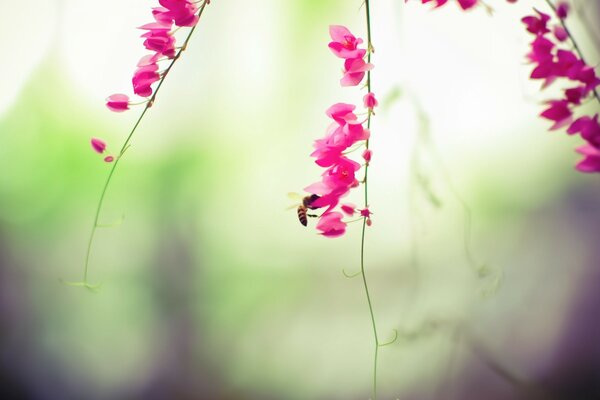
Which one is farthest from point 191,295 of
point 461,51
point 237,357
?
point 461,51

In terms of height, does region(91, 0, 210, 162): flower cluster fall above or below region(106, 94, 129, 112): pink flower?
above

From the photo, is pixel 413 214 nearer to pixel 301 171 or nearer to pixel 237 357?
pixel 301 171

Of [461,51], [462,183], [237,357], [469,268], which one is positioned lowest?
[237,357]

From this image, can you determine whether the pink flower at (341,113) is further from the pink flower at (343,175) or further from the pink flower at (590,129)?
the pink flower at (590,129)

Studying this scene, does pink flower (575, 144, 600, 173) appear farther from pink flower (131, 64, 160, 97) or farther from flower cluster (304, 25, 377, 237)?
pink flower (131, 64, 160, 97)

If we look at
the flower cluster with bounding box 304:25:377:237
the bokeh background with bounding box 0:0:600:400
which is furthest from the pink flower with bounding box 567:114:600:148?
the bokeh background with bounding box 0:0:600:400

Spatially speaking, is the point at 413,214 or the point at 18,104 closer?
the point at 413,214

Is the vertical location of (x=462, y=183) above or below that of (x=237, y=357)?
above

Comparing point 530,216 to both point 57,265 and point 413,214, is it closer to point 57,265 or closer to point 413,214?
point 413,214
